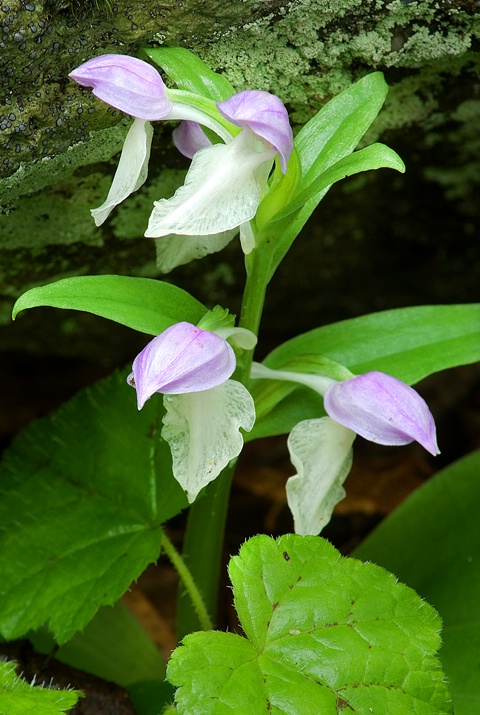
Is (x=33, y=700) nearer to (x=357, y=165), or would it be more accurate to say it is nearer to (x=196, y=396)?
(x=196, y=396)

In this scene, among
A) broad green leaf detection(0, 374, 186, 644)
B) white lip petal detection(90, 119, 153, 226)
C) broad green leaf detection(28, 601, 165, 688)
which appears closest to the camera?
white lip petal detection(90, 119, 153, 226)

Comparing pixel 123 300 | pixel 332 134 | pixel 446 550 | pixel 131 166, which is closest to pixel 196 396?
pixel 123 300

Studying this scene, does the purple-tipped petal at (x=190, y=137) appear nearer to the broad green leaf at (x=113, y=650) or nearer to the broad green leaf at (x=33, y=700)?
the broad green leaf at (x=33, y=700)

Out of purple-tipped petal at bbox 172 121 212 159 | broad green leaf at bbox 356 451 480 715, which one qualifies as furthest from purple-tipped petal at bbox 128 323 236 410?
broad green leaf at bbox 356 451 480 715

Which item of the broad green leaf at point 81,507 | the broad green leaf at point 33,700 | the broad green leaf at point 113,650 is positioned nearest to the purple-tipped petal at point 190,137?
the broad green leaf at point 81,507

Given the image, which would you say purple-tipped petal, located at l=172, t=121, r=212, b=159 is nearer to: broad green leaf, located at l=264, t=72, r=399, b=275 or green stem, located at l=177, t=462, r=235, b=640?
broad green leaf, located at l=264, t=72, r=399, b=275

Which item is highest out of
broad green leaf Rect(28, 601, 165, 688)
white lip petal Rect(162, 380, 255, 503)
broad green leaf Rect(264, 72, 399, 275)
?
broad green leaf Rect(264, 72, 399, 275)
